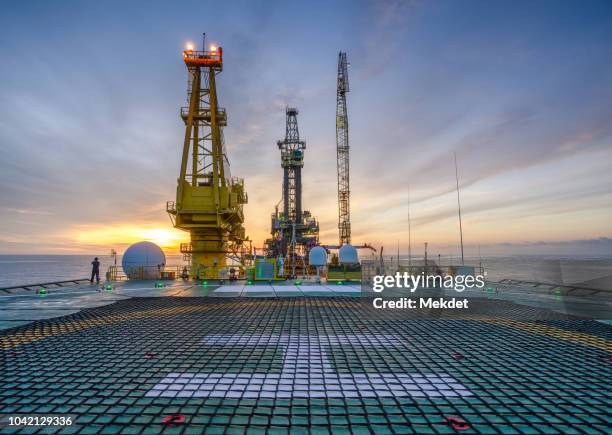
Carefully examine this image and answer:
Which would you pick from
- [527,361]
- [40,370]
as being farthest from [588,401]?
[40,370]

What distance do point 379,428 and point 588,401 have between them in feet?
8.36

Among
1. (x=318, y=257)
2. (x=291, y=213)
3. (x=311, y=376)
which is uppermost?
(x=291, y=213)

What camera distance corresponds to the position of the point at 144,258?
25.9 m

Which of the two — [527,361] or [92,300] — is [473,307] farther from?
[92,300]

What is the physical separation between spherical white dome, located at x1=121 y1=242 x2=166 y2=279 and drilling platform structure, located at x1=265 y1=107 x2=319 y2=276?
84.0ft

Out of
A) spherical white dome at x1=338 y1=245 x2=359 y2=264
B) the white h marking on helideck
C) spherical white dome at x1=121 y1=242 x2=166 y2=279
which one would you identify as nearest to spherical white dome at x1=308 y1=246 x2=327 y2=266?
spherical white dome at x1=338 y1=245 x2=359 y2=264

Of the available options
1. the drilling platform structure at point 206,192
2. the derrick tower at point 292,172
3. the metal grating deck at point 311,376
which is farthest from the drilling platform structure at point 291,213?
the metal grating deck at point 311,376

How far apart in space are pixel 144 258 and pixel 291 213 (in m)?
42.3

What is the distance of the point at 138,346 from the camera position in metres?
5.34

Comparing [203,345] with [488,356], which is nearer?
[488,356]

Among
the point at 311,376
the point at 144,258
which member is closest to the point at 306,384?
the point at 311,376

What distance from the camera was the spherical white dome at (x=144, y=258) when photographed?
24.6 metres

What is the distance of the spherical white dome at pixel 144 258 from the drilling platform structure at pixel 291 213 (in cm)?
2560

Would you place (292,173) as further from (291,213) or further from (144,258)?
(144,258)
